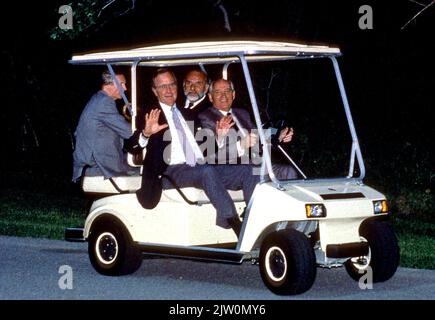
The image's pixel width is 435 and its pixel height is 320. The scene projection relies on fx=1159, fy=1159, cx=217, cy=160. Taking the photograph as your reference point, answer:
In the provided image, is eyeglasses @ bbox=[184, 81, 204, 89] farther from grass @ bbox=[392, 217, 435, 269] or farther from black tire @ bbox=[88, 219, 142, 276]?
grass @ bbox=[392, 217, 435, 269]

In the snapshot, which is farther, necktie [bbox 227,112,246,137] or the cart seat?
necktie [bbox 227,112,246,137]

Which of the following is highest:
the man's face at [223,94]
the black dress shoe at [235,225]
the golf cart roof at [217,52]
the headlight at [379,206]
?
the golf cart roof at [217,52]

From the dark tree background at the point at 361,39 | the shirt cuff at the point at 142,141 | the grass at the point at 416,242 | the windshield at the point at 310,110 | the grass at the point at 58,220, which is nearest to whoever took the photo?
the shirt cuff at the point at 142,141

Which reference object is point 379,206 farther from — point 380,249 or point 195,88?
point 195,88

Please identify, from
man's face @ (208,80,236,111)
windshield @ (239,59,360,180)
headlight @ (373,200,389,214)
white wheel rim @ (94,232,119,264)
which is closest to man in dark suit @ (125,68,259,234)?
man's face @ (208,80,236,111)

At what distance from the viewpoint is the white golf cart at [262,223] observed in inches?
336

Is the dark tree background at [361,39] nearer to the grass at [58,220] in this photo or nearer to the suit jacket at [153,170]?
the grass at [58,220]

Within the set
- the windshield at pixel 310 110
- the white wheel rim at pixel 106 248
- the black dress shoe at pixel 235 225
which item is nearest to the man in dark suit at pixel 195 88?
the white wheel rim at pixel 106 248

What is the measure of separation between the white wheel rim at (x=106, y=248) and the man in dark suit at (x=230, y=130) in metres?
1.12

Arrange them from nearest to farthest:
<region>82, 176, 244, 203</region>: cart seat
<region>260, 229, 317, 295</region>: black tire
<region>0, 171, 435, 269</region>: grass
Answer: <region>260, 229, 317, 295</region>: black tire → <region>82, 176, 244, 203</region>: cart seat → <region>0, 171, 435, 269</region>: grass

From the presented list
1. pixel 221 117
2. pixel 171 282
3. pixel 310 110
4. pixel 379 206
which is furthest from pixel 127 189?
pixel 310 110

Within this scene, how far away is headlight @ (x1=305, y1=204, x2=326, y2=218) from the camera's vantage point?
332 inches

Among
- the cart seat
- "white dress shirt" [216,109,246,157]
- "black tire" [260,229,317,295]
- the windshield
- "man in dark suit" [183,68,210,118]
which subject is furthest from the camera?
the windshield

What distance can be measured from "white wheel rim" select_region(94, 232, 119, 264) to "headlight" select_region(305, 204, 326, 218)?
1.97m
